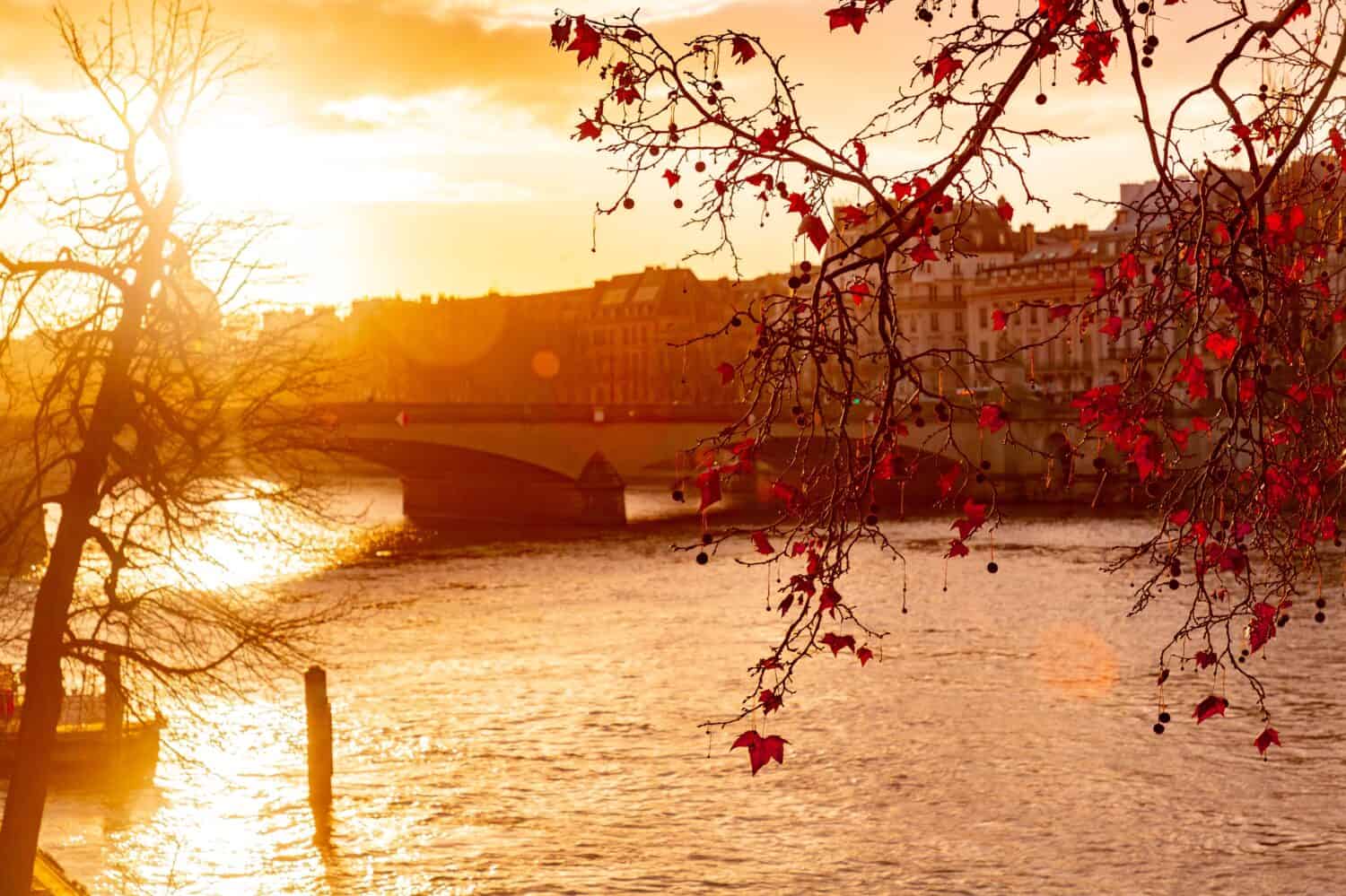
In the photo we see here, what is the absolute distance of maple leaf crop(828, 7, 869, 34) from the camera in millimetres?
4879

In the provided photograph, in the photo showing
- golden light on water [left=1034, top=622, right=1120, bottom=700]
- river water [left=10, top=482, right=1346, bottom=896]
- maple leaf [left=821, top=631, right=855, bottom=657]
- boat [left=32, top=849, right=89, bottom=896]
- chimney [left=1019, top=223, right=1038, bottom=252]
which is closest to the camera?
maple leaf [left=821, top=631, right=855, bottom=657]

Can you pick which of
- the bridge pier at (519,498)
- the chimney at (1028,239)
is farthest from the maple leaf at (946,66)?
the chimney at (1028,239)

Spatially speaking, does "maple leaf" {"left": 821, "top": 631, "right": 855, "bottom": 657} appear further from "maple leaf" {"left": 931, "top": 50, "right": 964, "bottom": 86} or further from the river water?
the river water

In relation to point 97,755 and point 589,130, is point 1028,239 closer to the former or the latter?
point 97,755

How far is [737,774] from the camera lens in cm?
2383

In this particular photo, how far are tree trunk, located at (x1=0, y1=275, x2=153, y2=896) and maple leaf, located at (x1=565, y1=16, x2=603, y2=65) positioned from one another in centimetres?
990

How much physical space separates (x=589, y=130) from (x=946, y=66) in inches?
41.6

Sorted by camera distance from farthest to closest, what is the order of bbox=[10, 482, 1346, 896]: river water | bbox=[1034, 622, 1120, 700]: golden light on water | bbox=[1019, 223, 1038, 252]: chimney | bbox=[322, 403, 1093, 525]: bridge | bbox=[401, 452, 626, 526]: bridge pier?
bbox=[1019, 223, 1038, 252]: chimney, bbox=[401, 452, 626, 526]: bridge pier, bbox=[322, 403, 1093, 525]: bridge, bbox=[1034, 622, 1120, 700]: golden light on water, bbox=[10, 482, 1346, 896]: river water

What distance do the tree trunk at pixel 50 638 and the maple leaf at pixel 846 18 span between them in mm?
10348

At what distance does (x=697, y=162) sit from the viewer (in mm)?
5352

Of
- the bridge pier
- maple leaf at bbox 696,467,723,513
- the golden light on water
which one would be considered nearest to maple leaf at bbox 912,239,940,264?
maple leaf at bbox 696,467,723,513

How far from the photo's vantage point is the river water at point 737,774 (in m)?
19.1

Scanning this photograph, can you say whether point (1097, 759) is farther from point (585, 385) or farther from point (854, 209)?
point (585, 385)

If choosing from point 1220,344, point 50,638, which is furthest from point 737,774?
point 1220,344
